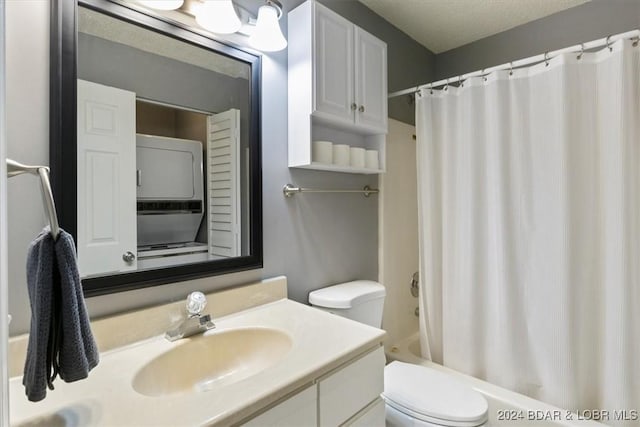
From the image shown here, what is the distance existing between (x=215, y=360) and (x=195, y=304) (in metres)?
0.21

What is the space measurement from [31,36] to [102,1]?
244mm

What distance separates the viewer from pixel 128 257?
108 centimetres

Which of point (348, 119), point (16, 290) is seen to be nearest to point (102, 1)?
point (16, 290)

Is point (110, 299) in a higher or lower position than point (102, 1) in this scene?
lower

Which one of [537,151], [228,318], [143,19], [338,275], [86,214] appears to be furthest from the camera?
[338,275]

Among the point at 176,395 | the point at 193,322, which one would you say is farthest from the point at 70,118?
the point at 176,395

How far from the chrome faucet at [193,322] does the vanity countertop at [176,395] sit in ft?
0.11

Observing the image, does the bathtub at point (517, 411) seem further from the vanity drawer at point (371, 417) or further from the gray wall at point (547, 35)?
the gray wall at point (547, 35)

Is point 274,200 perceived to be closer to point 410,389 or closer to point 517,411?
point 410,389

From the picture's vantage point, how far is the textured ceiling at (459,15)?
197 centimetres

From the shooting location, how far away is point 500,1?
6.41ft

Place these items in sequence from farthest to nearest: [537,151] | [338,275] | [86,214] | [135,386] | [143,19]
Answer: [338,275]
[537,151]
[143,19]
[86,214]
[135,386]

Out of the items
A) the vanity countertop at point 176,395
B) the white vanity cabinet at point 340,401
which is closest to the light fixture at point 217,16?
Result: the vanity countertop at point 176,395

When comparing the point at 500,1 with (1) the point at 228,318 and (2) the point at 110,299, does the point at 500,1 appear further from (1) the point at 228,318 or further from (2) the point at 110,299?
(2) the point at 110,299
